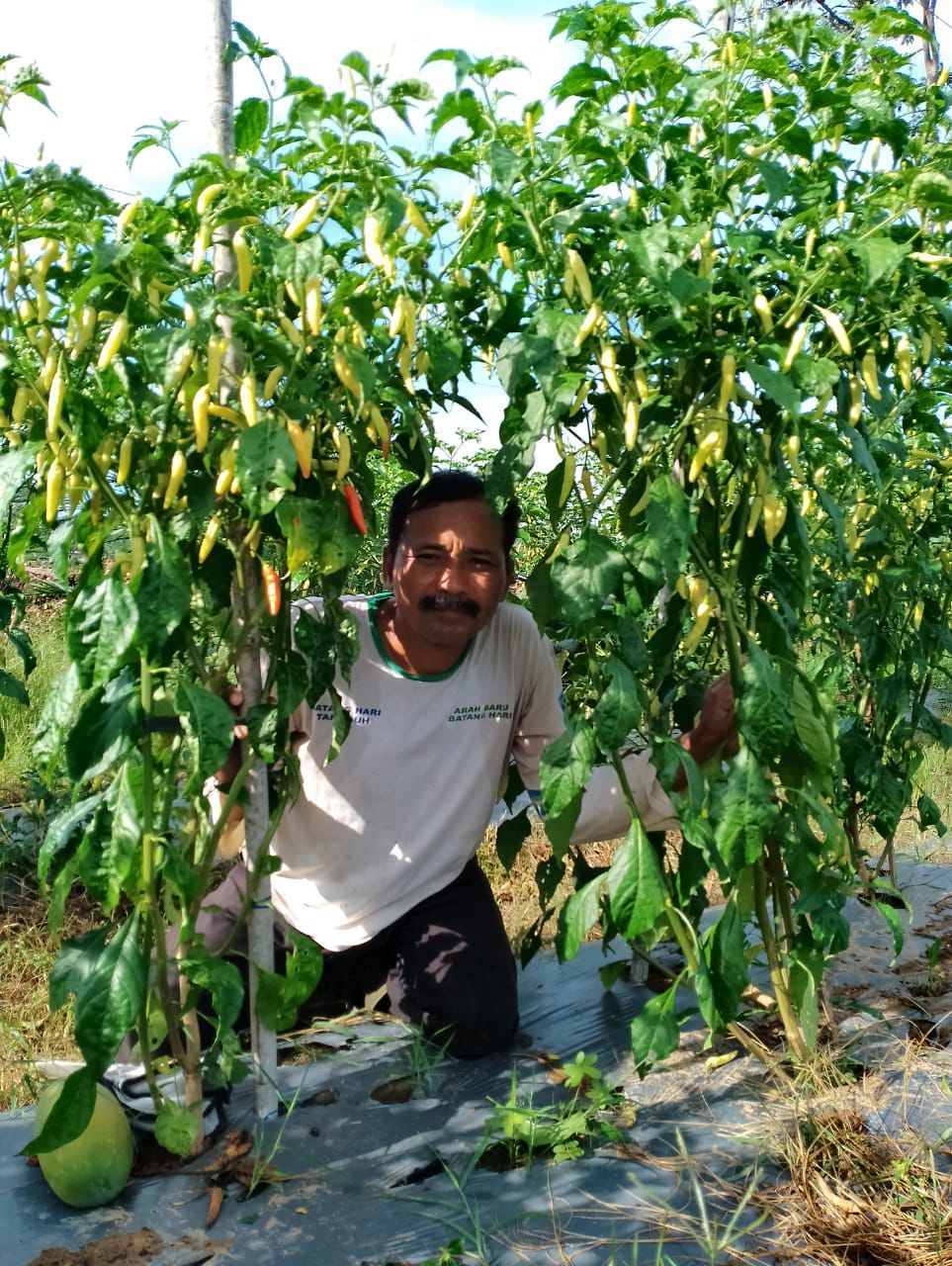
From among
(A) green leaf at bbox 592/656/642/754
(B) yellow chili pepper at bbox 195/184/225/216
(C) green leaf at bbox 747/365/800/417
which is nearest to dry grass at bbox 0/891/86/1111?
(A) green leaf at bbox 592/656/642/754

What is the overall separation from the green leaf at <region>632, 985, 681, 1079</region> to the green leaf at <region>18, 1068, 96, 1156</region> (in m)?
0.86

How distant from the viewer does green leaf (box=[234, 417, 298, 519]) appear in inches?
61.2

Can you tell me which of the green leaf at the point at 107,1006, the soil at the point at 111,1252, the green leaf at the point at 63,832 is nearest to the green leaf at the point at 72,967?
the green leaf at the point at 107,1006

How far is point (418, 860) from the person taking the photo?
2.63 meters

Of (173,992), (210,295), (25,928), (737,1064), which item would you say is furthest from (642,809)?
(25,928)

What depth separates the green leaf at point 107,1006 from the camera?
1.67 m

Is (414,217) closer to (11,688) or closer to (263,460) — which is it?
(263,460)

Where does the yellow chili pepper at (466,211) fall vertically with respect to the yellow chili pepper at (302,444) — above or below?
above

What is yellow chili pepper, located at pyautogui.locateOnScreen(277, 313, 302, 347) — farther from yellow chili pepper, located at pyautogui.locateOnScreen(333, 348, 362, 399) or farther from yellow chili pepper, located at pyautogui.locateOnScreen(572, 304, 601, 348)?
yellow chili pepper, located at pyautogui.locateOnScreen(572, 304, 601, 348)

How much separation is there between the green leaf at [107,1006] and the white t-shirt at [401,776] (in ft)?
2.72

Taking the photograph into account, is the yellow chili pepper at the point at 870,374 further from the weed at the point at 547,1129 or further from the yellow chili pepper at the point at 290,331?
the weed at the point at 547,1129

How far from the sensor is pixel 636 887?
2004mm

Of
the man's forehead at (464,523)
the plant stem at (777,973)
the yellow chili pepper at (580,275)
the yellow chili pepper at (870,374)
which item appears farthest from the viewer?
the man's forehead at (464,523)

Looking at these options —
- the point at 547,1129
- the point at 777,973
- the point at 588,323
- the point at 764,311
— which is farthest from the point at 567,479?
the point at 547,1129
